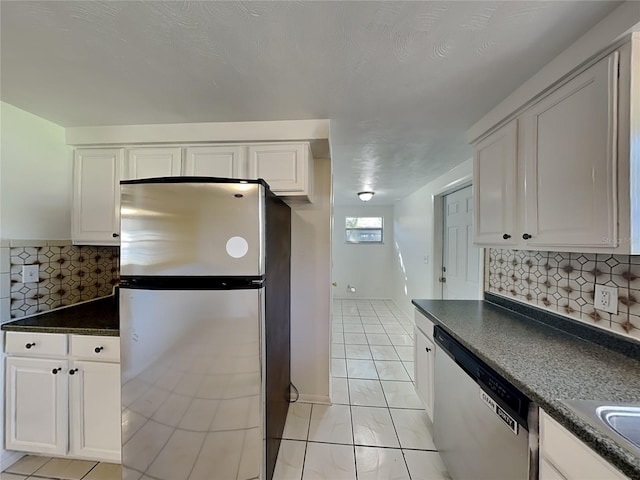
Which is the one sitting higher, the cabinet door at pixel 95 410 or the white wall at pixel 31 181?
the white wall at pixel 31 181

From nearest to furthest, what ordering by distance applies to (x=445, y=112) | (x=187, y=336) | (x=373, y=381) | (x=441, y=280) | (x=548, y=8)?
(x=548, y=8)
(x=187, y=336)
(x=445, y=112)
(x=373, y=381)
(x=441, y=280)

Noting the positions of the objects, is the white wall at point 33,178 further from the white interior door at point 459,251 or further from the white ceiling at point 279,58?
the white interior door at point 459,251

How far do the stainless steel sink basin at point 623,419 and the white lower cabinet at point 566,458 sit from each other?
0.36 feet

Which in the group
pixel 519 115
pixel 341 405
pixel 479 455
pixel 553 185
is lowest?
pixel 341 405

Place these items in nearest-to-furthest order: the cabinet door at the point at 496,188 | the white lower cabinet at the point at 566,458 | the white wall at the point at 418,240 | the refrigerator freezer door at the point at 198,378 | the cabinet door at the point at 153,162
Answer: the white lower cabinet at the point at 566,458 → the refrigerator freezer door at the point at 198,378 → the cabinet door at the point at 496,188 → the cabinet door at the point at 153,162 → the white wall at the point at 418,240

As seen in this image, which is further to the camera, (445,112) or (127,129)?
(127,129)

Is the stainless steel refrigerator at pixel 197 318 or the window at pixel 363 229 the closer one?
the stainless steel refrigerator at pixel 197 318

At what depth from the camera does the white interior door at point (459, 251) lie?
2.62m

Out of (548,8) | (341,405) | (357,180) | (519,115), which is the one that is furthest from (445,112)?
(341,405)

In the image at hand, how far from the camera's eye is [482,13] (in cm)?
95

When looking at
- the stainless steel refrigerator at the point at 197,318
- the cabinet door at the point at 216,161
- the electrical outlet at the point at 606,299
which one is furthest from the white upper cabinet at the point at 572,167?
the cabinet door at the point at 216,161

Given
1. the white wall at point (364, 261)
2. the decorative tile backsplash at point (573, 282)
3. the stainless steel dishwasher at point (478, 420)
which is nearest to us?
the stainless steel dishwasher at point (478, 420)

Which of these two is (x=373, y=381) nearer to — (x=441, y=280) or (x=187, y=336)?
(x=441, y=280)

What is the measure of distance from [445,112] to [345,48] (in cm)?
89
